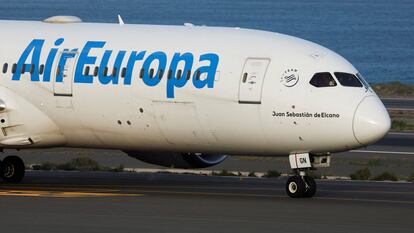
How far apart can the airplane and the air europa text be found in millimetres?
24

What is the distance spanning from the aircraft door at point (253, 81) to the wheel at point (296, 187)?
77.1 inches

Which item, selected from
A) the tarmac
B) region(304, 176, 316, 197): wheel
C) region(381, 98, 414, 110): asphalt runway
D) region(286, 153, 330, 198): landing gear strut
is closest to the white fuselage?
region(286, 153, 330, 198): landing gear strut

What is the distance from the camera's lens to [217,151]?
33594 mm

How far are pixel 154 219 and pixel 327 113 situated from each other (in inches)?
210

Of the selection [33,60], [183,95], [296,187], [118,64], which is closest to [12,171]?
[33,60]

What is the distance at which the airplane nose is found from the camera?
31031 millimetres

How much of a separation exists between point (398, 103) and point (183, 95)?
4355 centimetres

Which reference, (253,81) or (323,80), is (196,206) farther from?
(323,80)

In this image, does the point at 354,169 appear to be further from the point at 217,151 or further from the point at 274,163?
the point at 217,151

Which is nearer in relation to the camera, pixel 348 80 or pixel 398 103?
pixel 348 80

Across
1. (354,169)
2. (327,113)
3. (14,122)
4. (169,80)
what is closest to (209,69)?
(169,80)

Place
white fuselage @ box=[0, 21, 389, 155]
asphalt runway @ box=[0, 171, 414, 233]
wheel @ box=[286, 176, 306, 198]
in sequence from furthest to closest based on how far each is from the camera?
1. wheel @ box=[286, 176, 306, 198]
2. white fuselage @ box=[0, 21, 389, 155]
3. asphalt runway @ box=[0, 171, 414, 233]

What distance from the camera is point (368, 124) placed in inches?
1221

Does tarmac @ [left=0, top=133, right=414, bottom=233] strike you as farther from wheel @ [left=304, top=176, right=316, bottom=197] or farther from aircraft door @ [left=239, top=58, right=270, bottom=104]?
aircraft door @ [left=239, top=58, right=270, bottom=104]
